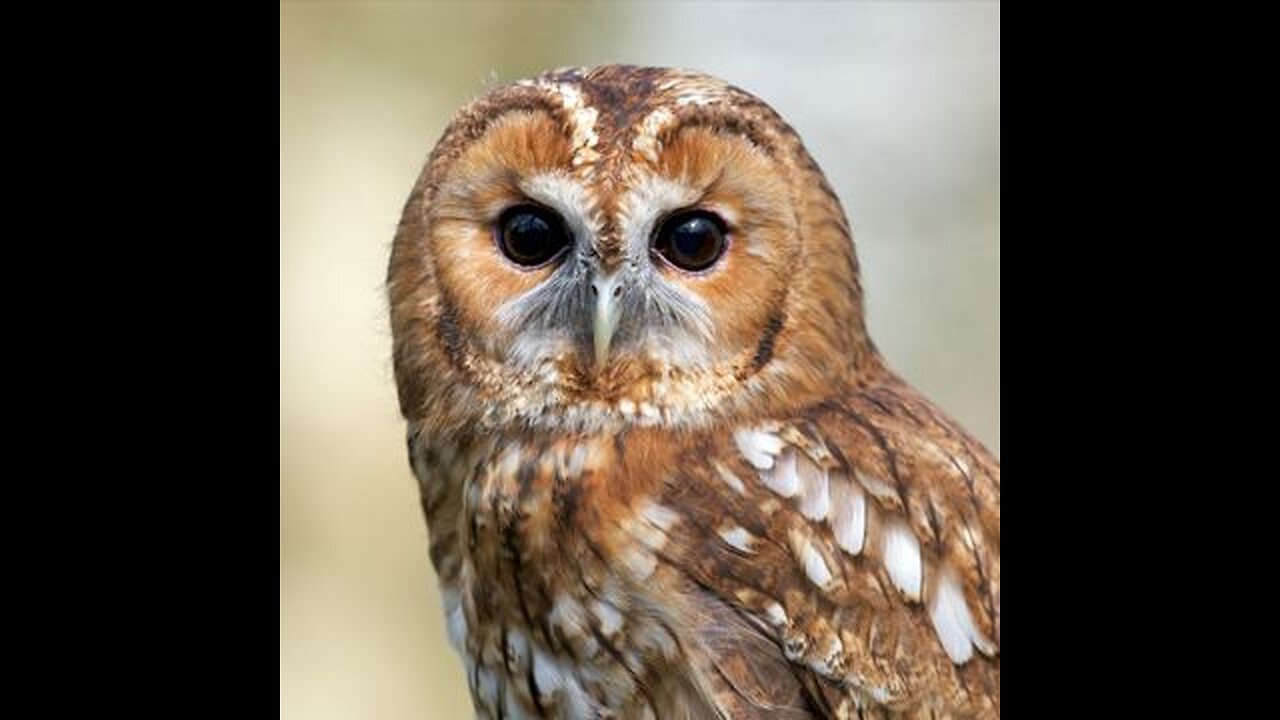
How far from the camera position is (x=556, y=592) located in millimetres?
2254

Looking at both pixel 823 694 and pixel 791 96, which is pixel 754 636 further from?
pixel 791 96

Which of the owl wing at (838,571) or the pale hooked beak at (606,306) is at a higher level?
the pale hooked beak at (606,306)

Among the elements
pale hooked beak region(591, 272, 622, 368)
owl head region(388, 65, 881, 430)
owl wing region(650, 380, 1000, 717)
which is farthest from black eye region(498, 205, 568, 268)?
owl wing region(650, 380, 1000, 717)

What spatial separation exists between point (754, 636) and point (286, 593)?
400cm

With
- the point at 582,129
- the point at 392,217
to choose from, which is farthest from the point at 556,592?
the point at 392,217

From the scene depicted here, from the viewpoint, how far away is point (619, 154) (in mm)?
2188

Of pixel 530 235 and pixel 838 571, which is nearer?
pixel 838 571

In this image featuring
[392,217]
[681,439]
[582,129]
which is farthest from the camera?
[392,217]

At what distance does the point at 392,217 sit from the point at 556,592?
3.22m

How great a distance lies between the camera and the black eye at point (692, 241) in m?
2.29

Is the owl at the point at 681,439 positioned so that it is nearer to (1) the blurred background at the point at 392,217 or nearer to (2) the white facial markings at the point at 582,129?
(2) the white facial markings at the point at 582,129

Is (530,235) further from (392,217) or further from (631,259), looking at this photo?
(392,217)

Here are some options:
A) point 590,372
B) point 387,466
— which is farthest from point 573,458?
point 387,466

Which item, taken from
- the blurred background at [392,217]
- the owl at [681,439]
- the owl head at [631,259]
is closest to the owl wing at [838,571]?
the owl at [681,439]
